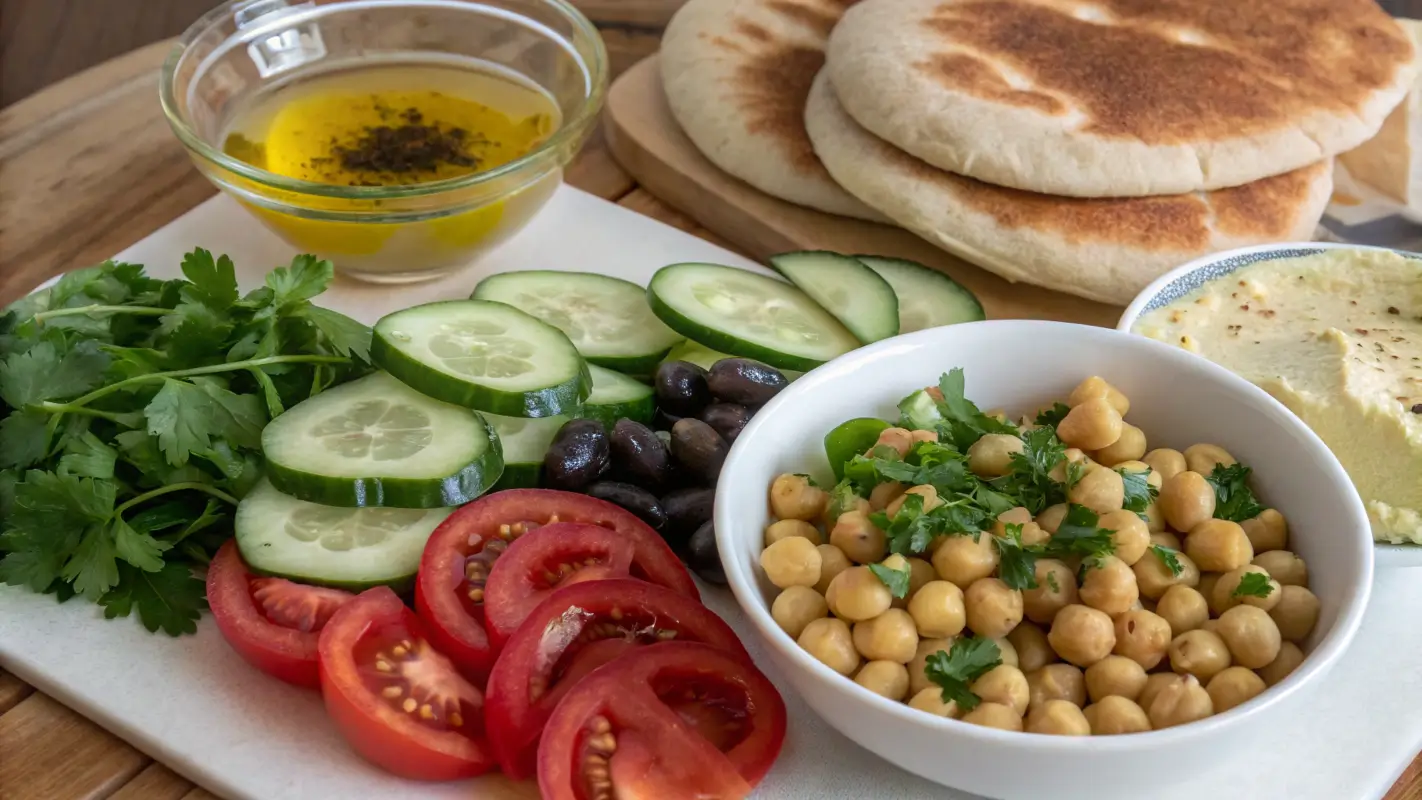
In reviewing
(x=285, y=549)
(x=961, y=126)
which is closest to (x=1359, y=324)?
(x=961, y=126)

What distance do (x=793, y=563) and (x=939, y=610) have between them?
0.25 metres

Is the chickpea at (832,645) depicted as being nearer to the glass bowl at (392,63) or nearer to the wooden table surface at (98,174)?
the glass bowl at (392,63)

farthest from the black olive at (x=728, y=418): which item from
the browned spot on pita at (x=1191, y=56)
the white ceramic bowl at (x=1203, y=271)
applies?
the browned spot on pita at (x=1191, y=56)

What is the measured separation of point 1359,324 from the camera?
2.76m

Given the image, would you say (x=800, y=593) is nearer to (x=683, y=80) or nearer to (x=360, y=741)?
(x=360, y=741)

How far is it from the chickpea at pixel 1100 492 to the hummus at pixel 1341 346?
61cm

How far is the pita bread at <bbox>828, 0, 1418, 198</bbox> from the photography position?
307 cm

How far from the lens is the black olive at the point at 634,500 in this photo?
246 centimetres

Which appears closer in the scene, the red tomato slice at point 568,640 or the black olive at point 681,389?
the red tomato slice at point 568,640

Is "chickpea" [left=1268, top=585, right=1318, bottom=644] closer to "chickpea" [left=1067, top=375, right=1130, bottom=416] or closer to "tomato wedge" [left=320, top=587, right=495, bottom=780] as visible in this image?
"chickpea" [left=1067, top=375, right=1130, bottom=416]

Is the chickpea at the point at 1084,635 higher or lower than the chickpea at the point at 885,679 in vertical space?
higher

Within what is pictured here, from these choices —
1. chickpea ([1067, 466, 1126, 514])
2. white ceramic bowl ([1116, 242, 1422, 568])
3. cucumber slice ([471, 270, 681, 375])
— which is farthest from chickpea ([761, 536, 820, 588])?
white ceramic bowl ([1116, 242, 1422, 568])

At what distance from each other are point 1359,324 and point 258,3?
2.86 metres

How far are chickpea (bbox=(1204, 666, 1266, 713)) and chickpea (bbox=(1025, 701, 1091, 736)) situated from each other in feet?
0.65
